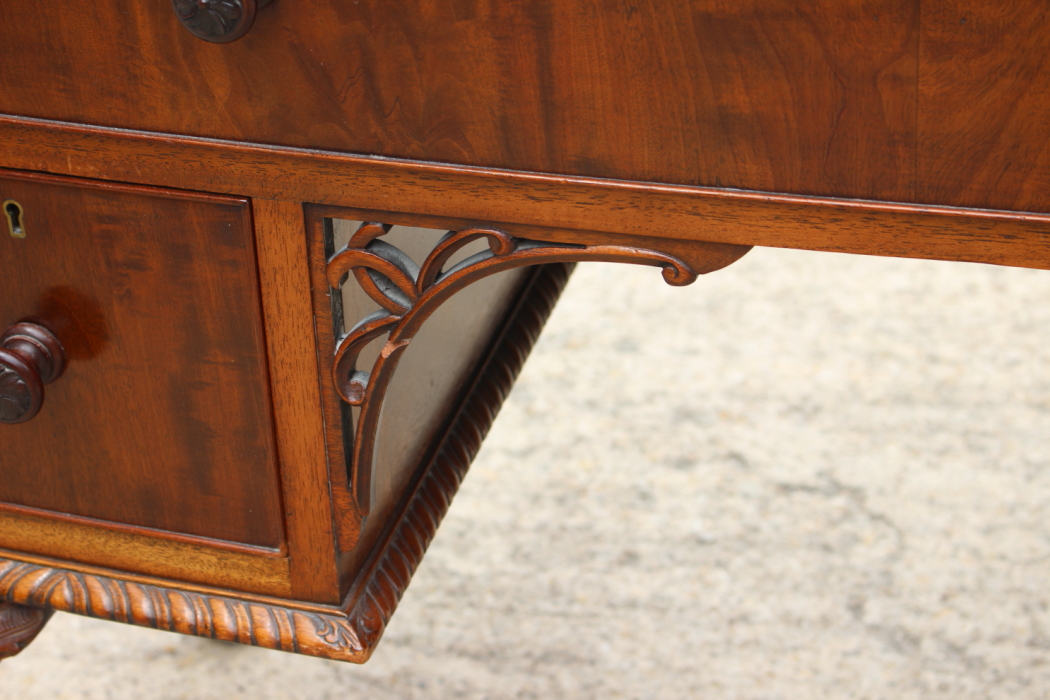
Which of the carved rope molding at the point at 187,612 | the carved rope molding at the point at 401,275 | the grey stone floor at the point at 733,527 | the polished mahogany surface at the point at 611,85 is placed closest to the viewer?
the polished mahogany surface at the point at 611,85

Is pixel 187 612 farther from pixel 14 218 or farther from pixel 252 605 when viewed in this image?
pixel 14 218

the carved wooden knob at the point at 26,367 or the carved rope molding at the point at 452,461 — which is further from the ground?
the carved wooden knob at the point at 26,367

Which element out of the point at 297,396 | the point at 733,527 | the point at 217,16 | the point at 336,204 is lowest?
the point at 733,527

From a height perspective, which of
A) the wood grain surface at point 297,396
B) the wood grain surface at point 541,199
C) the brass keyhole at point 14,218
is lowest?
the wood grain surface at point 297,396

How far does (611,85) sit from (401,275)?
0.54ft

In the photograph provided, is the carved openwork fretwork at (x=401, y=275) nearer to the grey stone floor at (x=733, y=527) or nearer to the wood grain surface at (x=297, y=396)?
the wood grain surface at (x=297, y=396)

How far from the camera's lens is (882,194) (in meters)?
0.47

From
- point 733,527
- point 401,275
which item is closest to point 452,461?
point 401,275

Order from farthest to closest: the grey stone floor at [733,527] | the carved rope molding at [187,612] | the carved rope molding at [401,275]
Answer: the grey stone floor at [733,527], the carved rope molding at [187,612], the carved rope molding at [401,275]

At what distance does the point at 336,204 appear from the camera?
0.56m

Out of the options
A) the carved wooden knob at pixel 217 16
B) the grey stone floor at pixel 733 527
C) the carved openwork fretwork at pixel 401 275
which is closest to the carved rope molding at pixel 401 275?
the carved openwork fretwork at pixel 401 275

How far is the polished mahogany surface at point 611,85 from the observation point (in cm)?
43

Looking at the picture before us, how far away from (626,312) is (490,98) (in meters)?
1.10

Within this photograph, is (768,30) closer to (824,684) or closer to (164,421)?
(164,421)
